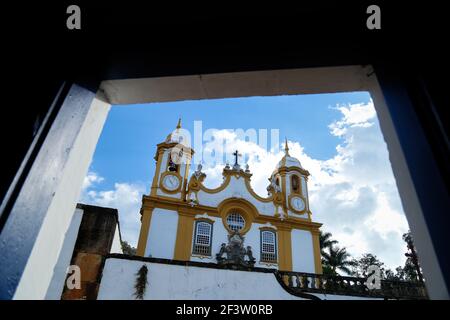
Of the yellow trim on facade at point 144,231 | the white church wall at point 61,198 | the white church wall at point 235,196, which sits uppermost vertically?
the white church wall at point 235,196

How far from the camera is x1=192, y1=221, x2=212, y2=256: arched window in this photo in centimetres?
1424

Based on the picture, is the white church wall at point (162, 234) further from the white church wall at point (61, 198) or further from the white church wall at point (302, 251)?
the white church wall at point (61, 198)

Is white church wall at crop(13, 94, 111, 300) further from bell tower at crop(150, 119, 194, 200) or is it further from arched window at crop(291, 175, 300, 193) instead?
arched window at crop(291, 175, 300, 193)

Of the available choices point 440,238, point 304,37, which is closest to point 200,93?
point 304,37

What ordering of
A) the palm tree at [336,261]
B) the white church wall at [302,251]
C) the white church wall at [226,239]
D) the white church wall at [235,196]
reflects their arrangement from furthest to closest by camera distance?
the palm tree at [336,261]
the white church wall at [235,196]
the white church wall at [302,251]
the white church wall at [226,239]

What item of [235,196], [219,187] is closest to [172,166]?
[219,187]

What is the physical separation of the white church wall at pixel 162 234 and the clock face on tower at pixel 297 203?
23.5 feet

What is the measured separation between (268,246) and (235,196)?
10.7ft

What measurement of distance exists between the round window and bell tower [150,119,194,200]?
112 inches

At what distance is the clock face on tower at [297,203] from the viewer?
57.2 feet

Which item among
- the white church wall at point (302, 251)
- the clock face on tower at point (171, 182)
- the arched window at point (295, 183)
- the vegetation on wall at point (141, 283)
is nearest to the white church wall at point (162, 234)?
the clock face on tower at point (171, 182)

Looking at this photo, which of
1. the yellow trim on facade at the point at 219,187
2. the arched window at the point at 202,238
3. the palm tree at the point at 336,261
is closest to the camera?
the arched window at the point at 202,238

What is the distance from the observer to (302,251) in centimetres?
1556

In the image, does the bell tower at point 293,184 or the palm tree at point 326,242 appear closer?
the bell tower at point 293,184
